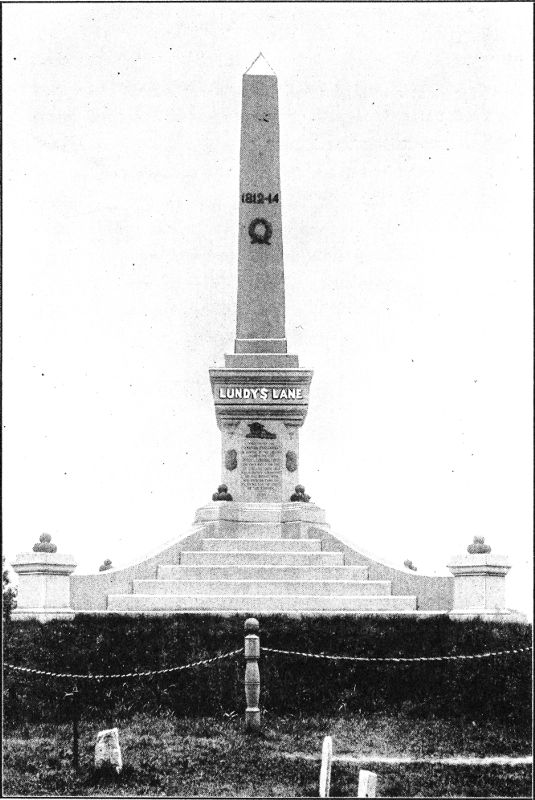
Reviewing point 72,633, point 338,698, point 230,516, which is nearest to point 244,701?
point 338,698

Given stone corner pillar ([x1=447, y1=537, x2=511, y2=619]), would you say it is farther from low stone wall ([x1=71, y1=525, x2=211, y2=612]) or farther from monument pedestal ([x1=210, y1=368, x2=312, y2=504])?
monument pedestal ([x1=210, y1=368, x2=312, y2=504])

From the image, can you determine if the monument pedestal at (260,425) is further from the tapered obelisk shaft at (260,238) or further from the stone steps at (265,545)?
the stone steps at (265,545)

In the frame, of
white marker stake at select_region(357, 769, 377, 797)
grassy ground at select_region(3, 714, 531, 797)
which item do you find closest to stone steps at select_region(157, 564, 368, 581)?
grassy ground at select_region(3, 714, 531, 797)

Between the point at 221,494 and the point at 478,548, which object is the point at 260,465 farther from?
the point at 478,548

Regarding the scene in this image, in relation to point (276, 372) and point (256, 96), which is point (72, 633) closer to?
point (276, 372)

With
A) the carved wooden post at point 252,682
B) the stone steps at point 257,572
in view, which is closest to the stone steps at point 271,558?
the stone steps at point 257,572
